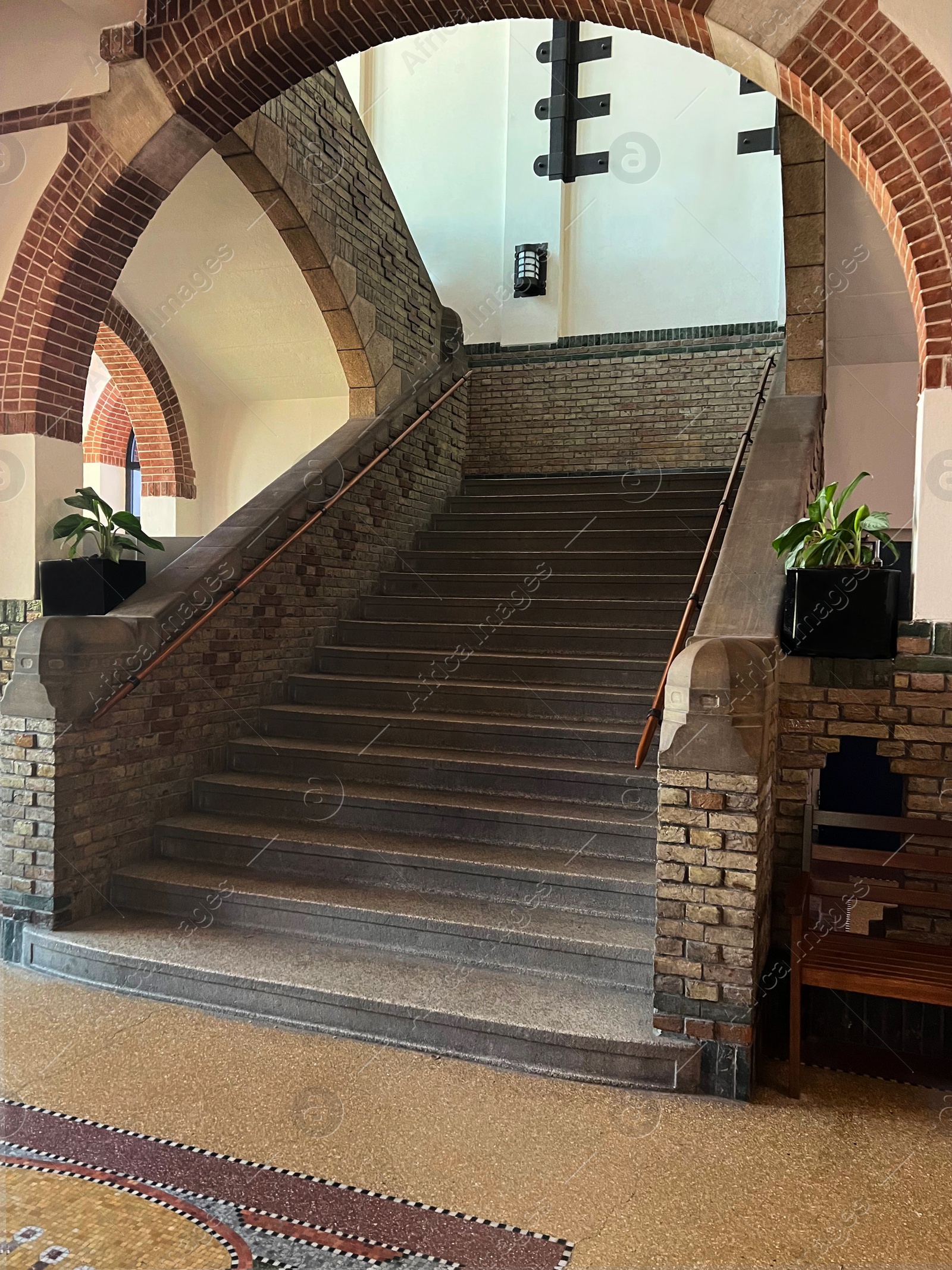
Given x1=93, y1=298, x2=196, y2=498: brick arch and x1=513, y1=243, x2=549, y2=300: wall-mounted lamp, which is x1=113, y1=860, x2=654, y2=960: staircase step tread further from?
x1=513, y1=243, x2=549, y2=300: wall-mounted lamp

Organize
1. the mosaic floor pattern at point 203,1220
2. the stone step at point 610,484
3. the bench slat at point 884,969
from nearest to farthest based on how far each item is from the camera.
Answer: the mosaic floor pattern at point 203,1220, the bench slat at point 884,969, the stone step at point 610,484

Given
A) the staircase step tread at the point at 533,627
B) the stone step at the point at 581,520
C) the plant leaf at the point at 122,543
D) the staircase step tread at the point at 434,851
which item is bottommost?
the staircase step tread at the point at 434,851

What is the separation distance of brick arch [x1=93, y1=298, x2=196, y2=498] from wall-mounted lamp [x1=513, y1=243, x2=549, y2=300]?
3.44 m

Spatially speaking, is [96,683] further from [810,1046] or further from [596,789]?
[810,1046]

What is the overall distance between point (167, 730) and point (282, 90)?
3309 mm

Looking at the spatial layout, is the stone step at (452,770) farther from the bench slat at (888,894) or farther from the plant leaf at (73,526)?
the plant leaf at (73,526)

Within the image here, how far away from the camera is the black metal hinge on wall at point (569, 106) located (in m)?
8.95

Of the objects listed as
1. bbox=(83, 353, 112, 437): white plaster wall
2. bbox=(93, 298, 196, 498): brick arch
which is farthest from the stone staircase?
bbox=(83, 353, 112, 437): white plaster wall

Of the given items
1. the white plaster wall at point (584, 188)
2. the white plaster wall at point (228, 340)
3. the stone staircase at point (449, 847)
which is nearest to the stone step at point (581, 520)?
the stone staircase at point (449, 847)

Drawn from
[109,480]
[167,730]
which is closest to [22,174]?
[167,730]

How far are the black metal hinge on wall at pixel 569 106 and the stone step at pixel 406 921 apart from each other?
7.36 meters

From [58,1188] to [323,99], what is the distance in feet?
22.0

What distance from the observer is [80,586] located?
4.82 meters

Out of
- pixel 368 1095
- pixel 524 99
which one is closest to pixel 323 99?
pixel 524 99
